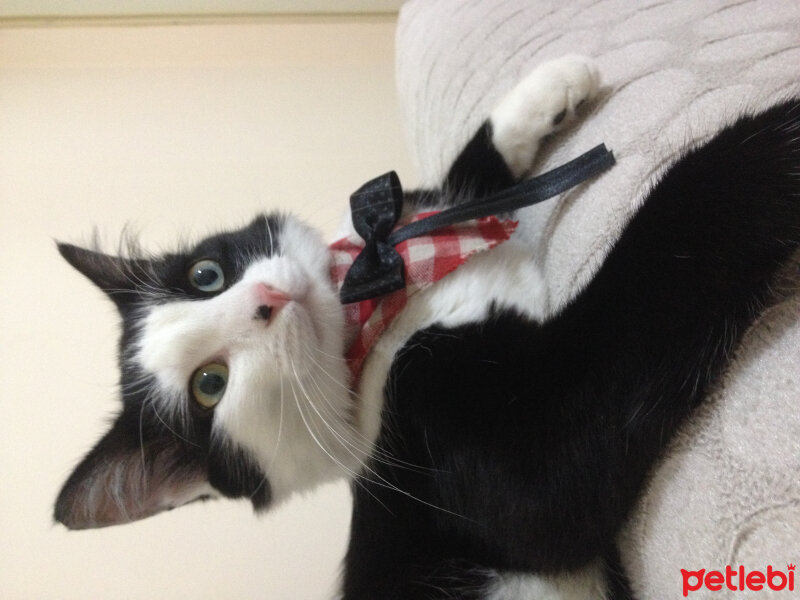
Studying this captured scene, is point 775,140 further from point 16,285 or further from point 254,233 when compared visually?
point 16,285

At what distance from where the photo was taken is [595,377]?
1.60 ft

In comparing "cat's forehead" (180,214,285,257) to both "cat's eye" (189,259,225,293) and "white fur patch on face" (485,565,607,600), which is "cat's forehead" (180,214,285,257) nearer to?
"cat's eye" (189,259,225,293)

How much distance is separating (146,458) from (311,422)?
0.24 metres

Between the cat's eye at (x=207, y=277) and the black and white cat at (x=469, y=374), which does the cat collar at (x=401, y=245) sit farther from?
the cat's eye at (x=207, y=277)

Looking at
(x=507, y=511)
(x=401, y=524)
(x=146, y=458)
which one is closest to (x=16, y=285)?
(x=146, y=458)

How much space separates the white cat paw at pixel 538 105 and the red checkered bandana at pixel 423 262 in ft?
0.33

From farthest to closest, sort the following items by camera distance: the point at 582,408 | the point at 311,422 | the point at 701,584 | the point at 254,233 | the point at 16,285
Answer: the point at 16,285, the point at 254,233, the point at 311,422, the point at 582,408, the point at 701,584

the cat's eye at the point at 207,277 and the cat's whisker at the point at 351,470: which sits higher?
the cat's eye at the point at 207,277

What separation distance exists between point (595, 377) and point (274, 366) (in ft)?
1.17

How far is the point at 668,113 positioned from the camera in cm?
50

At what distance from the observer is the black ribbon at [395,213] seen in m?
0.57

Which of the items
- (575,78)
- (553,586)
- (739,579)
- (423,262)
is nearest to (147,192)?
(423,262)

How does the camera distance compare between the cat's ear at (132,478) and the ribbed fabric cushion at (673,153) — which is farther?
the cat's ear at (132,478)

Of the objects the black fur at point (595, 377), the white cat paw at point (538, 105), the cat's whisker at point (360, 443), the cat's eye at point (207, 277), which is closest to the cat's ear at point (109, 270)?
the cat's eye at point (207, 277)
